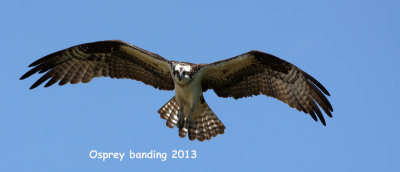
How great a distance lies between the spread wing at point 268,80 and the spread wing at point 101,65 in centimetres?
99

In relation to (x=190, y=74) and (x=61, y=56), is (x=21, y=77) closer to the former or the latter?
(x=61, y=56)

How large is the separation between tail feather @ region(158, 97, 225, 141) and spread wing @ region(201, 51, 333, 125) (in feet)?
2.11

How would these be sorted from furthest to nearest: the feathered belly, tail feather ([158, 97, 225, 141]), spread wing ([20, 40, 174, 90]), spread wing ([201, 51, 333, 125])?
tail feather ([158, 97, 225, 141])
spread wing ([20, 40, 174, 90])
the feathered belly
spread wing ([201, 51, 333, 125])

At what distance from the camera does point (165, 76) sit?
11.9 metres

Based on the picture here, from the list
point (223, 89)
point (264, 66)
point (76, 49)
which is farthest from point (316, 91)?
point (76, 49)

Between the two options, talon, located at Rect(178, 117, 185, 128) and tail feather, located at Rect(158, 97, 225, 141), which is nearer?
talon, located at Rect(178, 117, 185, 128)

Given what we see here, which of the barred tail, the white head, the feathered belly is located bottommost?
the barred tail

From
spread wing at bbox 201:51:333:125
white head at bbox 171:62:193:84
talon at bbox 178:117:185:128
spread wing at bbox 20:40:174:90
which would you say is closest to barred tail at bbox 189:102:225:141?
talon at bbox 178:117:185:128

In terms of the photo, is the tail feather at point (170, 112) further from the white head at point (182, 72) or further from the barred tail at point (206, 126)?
the white head at point (182, 72)

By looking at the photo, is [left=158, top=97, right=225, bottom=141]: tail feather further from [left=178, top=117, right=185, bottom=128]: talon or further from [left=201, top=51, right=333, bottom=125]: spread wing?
[left=201, top=51, right=333, bottom=125]: spread wing

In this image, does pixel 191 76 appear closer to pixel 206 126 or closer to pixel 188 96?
pixel 188 96

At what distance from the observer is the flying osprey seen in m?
11.0

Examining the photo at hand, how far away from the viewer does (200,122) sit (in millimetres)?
11992

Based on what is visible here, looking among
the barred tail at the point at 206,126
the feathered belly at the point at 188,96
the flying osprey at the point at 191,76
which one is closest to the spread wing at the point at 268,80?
the flying osprey at the point at 191,76
